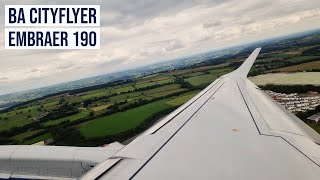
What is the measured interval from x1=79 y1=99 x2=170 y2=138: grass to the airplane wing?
3726 cm

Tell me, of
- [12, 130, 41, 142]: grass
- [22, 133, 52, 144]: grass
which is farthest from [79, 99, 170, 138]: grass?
[12, 130, 41, 142]: grass

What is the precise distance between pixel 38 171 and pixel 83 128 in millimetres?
42657

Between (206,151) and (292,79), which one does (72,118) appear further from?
(206,151)

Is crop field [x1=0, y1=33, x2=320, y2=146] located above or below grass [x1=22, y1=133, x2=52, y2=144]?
above

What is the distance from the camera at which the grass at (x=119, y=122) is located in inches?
1758

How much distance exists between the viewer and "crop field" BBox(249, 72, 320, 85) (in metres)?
49.6

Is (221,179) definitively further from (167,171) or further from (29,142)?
(29,142)

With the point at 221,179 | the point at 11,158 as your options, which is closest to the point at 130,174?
the point at 221,179

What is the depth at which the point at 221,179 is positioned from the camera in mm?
3023

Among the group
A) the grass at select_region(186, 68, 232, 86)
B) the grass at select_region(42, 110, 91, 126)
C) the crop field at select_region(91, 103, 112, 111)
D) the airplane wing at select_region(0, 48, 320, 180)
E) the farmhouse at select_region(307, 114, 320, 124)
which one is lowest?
the grass at select_region(42, 110, 91, 126)

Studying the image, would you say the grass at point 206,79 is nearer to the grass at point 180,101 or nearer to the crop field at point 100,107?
the grass at point 180,101

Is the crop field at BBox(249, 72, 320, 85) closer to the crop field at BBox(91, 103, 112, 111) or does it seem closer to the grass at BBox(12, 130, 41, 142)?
the crop field at BBox(91, 103, 112, 111)

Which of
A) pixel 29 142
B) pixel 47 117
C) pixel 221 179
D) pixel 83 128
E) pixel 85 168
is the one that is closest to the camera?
pixel 221 179

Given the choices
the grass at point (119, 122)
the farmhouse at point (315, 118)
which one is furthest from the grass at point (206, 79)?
the farmhouse at point (315, 118)
